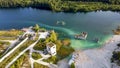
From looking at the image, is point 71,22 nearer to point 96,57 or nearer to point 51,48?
point 51,48

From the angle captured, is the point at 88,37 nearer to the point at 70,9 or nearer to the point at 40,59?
the point at 40,59

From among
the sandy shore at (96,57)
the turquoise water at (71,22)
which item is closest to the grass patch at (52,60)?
the sandy shore at (96,57)

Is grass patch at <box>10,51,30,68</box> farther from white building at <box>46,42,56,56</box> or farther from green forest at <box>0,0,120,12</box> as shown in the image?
green forest at <box>0,0,120,12</box>

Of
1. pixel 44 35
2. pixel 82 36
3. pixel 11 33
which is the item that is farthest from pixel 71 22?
pixel 11 33

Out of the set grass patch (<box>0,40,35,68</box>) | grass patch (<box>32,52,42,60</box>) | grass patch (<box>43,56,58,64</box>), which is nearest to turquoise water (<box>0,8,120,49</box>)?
grass patch (<box>43,56,58,64</box>)

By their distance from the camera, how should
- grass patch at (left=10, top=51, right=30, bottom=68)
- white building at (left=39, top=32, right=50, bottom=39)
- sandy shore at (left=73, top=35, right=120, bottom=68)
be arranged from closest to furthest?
1. grass patch at (left=10, top=51, right=30, bottom=68)
2. sandy shore at (left=73, top=35, right=120, bottom=68)
3. white building at (left=39, top=32, right=50, bottom=39)
